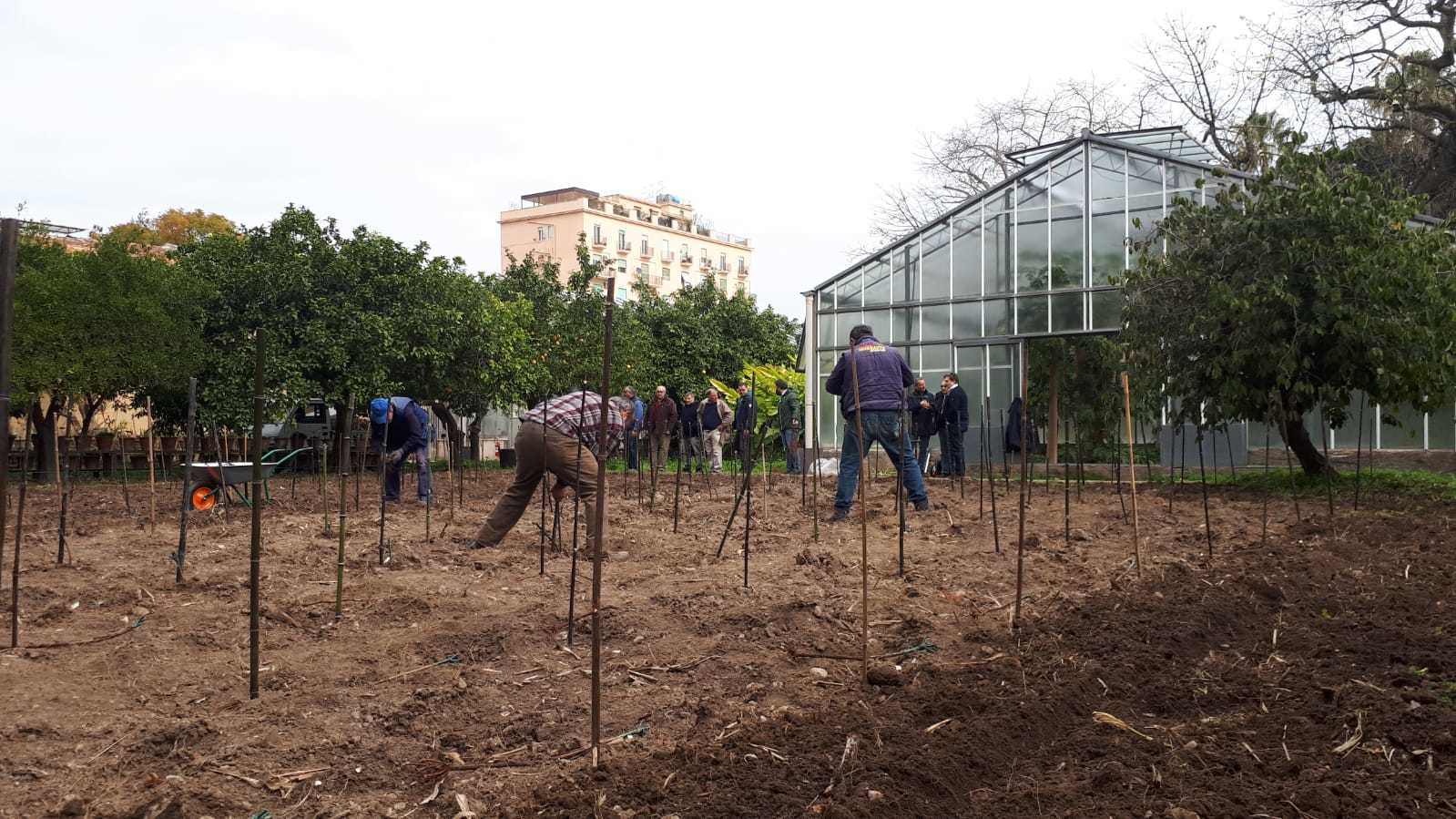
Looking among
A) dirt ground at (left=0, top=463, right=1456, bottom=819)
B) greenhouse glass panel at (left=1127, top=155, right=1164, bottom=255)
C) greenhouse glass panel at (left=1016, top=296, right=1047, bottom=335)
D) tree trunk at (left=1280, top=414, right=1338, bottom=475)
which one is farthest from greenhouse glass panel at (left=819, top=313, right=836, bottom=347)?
dirt ground at (left=0, top=463, right=1456, bottom=819)

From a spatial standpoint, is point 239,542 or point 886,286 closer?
point 239,542

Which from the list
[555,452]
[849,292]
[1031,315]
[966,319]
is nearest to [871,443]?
[555,452]

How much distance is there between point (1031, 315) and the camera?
18.8 metres

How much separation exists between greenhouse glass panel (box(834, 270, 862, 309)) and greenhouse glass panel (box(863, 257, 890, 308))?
0.56ft

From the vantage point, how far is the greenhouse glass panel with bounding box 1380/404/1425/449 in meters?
15.9

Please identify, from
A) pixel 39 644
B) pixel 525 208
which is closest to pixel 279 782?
pixel 39 644

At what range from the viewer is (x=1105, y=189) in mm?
18219

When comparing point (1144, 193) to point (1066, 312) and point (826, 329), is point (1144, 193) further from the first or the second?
point (826, 329)

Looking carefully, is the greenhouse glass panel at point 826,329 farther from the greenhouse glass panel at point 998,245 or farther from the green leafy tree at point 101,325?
the green leafy tree at point 101,325

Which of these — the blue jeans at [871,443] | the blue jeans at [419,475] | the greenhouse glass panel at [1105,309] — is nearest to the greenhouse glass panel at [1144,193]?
the greenhouse glass panel at [1105,309]

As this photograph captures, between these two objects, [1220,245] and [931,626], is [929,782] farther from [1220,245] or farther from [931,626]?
[1220,245]

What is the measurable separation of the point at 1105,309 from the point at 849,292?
4.71m

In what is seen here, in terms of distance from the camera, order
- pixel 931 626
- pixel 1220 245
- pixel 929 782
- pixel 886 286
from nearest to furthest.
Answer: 1. pixel 929 782
2. pixel 931 626
3. pixel 1220 245
4. pixel 886 286

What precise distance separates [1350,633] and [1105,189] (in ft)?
48.6
